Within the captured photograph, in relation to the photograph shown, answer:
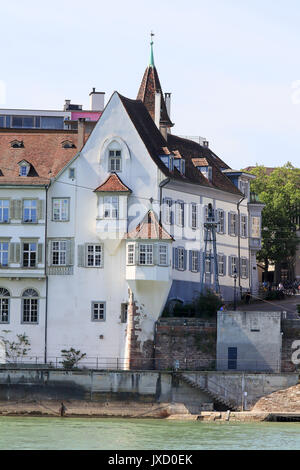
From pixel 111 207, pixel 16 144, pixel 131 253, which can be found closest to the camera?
pixel 131 253

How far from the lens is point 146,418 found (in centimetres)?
8938

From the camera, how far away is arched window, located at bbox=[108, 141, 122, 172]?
96312 mm

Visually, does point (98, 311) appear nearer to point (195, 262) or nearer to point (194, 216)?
point (195, 262)

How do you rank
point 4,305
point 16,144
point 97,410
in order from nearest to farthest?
point 97,410, point 4,305, point 16,144

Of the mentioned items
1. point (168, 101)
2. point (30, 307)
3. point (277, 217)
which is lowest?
point (30, 307)

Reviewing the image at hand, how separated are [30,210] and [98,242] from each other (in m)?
4.80

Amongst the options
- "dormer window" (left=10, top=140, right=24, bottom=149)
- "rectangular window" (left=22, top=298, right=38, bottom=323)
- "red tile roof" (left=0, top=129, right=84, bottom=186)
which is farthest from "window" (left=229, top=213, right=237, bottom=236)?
"rectangular window" (left=22, top=298, right=38, bottom=323)

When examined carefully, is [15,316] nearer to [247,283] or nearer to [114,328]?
[114,328]

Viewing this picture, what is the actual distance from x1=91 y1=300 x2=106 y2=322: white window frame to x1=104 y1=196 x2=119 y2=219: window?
5233 mm

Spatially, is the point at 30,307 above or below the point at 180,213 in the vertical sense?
below

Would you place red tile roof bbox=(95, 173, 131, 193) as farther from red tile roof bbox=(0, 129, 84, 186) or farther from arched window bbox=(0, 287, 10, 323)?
arched window bbox=(0, 287, 10, 323)

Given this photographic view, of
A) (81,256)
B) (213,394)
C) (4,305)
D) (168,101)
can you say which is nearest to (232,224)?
(168,101)

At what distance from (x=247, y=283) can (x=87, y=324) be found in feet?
53.0

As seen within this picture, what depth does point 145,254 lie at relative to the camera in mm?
93625
